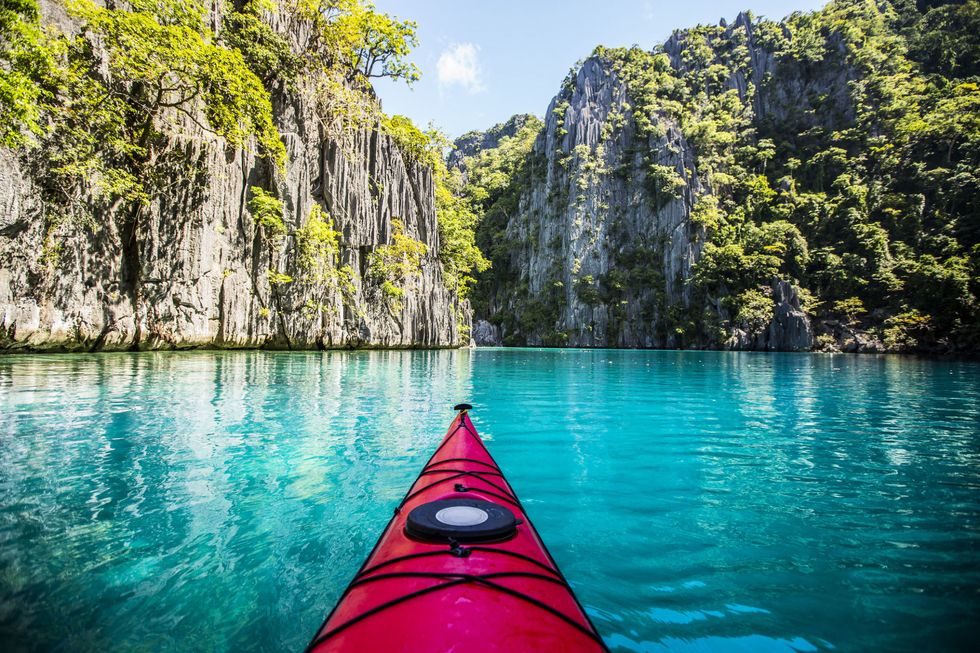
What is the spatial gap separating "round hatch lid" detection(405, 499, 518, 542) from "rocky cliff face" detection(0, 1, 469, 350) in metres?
16.0

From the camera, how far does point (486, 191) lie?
2734 inches

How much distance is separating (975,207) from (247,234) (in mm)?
54585

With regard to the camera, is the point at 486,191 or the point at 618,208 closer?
the point at 618,208

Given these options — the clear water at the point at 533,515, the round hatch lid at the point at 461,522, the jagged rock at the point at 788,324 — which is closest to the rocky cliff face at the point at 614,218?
the jagged rock at the point at 788,324

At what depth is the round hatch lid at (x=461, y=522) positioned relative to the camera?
2.12 m

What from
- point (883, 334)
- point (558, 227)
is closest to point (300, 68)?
point (558, 227)

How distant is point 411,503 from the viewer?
9.87 ft

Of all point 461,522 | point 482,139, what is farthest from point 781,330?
point 482,139

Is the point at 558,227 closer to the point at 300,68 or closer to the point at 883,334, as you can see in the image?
the point at 883,334

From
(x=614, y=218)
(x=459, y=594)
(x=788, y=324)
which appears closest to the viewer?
(x=459, y=594)

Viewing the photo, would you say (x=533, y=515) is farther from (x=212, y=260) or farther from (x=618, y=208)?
(x=618, y=208)

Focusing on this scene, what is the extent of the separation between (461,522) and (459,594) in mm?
511

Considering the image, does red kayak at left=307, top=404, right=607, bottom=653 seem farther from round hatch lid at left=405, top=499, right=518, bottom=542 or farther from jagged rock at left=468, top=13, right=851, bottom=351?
jagged rock at left=468, top=13, right=851, bottom=351

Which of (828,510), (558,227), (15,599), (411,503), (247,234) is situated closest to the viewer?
(15,599)
